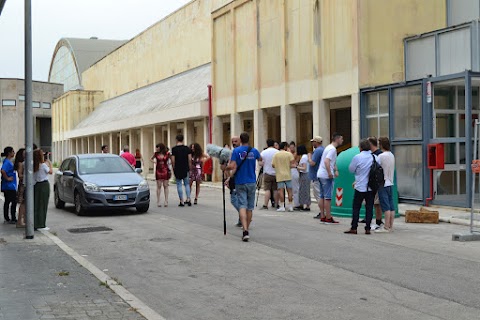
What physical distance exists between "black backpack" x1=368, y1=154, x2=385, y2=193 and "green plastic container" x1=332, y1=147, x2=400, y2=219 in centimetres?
270

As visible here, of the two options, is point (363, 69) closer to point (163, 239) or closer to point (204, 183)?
point (163, 239)

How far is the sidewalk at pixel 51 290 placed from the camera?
6.31 m

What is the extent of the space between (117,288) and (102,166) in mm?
10118

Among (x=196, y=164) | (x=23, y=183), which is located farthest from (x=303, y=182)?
(x=23, y=183)

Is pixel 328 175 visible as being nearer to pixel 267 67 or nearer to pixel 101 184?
pixel 101 184

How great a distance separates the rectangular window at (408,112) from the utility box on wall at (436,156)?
3.36ft

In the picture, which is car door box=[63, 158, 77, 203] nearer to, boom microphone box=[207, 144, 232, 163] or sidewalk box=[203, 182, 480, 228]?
boom microphone box=[207, 144, 232, 163]

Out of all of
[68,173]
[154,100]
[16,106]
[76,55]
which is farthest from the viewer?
[76,55]

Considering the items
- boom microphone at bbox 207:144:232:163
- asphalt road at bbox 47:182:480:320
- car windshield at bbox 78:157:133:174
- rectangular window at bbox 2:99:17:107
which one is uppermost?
rectangular window at bbox 2:99:17:107

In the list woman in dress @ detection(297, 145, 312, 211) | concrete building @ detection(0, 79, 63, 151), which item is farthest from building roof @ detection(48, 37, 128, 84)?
woman in dress @ detection(297, 145, 312, 211)

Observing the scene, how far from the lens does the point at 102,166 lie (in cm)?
1728

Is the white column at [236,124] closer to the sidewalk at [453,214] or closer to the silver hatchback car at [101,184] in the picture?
the silver hatchback car at [101,184]

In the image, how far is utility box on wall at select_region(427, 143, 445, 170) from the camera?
54.0ft

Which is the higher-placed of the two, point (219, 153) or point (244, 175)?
point (219, 153)
